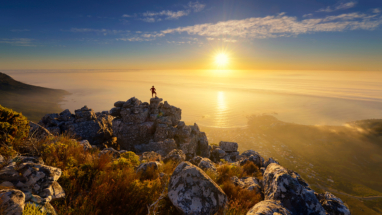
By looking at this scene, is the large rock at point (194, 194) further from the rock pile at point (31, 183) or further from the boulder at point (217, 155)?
the boulder at point (217, 155)

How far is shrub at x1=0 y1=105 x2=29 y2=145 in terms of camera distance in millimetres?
7814

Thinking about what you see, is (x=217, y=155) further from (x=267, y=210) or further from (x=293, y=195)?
(x=267, y=210)

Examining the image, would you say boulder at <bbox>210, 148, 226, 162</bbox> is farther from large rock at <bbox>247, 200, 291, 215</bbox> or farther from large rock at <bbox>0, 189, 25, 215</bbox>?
large rock at <bbox>0, 189, 25, 215</bbox>

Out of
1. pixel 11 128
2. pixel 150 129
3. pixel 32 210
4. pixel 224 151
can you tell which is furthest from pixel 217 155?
pixel 32 210

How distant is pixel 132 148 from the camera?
29641 millimetres

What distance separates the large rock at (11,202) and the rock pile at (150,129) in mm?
24083

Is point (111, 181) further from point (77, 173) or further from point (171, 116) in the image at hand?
point (171, 116)

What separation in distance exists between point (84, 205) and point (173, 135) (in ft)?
88.0

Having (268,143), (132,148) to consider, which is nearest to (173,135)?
(132,148)

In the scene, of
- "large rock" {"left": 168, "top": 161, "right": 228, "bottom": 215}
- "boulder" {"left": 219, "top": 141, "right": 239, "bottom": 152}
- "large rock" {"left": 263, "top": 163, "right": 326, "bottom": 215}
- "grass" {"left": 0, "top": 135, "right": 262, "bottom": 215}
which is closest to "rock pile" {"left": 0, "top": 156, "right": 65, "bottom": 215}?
"grass" {"left": 0, "top": 135, "right": 262, "bottom": 215}

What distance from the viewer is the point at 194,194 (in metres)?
6.00

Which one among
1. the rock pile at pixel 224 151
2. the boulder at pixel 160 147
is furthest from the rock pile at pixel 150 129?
the rock pile at pixel 224 151

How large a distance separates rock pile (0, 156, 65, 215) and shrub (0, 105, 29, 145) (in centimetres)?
333

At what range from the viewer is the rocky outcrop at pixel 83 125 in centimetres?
2836
